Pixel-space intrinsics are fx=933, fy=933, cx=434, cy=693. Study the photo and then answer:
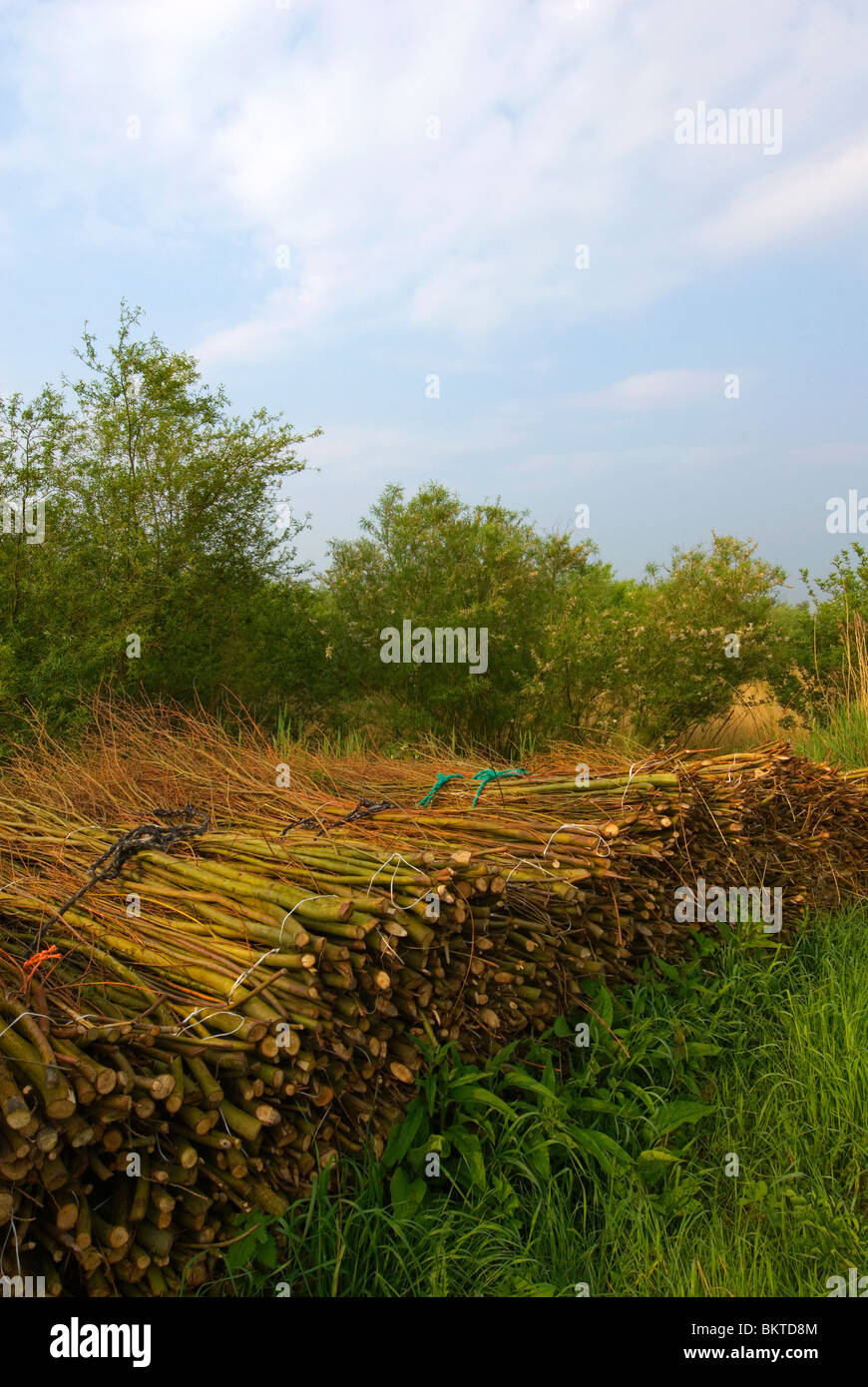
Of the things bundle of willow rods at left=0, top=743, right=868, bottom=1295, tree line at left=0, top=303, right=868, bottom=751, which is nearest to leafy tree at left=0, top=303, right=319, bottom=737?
tree line at left=0, top=303, right=868, bottom=751

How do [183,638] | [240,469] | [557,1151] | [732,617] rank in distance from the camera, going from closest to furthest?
[557,1151]
[183,638]
[240,469]
[732,617]

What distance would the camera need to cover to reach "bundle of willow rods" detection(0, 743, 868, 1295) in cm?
235

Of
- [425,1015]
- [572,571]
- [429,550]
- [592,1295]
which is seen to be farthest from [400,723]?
[592,1295]

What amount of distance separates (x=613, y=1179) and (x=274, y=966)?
1.36 m

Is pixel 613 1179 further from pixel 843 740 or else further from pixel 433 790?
pixel 843 740

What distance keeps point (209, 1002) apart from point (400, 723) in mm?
6235

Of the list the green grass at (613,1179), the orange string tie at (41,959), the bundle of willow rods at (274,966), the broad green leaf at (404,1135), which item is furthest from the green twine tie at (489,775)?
the orange string tie at (41,959)

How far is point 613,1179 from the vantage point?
10.3 ft

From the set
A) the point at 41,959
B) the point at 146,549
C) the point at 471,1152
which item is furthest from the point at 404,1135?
the point at 146,549

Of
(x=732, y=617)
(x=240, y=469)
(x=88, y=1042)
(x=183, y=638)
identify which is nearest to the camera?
(x=88, y=1042)

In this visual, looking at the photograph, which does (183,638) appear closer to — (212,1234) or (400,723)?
(400,723)

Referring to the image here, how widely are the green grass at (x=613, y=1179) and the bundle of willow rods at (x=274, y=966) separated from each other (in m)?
0.15

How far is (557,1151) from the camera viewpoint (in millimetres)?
3266

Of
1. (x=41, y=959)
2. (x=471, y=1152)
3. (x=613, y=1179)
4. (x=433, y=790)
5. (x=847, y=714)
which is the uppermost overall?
(x=847, y=714)
